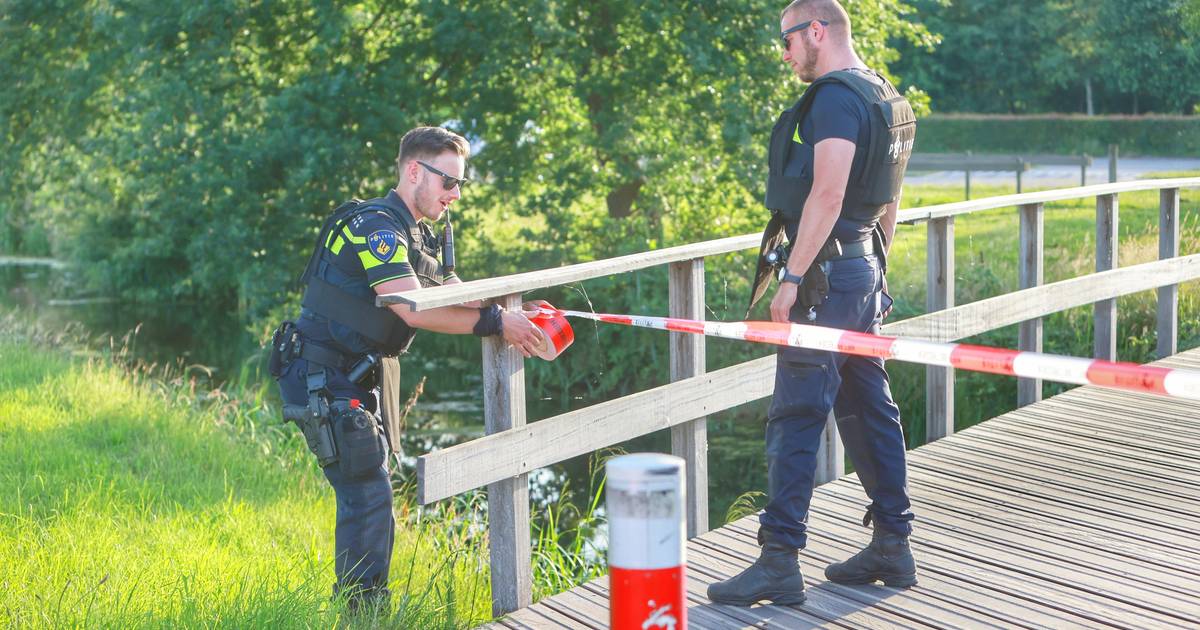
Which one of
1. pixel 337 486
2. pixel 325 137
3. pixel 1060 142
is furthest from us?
pixel 1060 142

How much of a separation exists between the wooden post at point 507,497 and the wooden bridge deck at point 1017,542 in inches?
3.8

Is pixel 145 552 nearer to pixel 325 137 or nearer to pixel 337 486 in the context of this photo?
pixel 337 486

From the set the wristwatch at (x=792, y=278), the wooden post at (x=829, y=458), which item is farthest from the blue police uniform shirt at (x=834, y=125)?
the wooden post at (x=829, y=458)

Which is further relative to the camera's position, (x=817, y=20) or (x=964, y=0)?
(x=964, y=0)

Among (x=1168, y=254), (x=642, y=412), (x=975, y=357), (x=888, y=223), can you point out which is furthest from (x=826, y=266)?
(x=1168, y=254)

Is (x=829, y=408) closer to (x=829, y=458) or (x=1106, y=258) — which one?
(x=829, y=458)

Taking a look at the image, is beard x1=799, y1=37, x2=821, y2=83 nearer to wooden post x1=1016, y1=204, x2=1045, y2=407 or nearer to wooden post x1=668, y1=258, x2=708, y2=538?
wooden post x1=668, y1=258, x2=708, y2=538

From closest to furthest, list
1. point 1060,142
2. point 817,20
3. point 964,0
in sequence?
point 817,20
point 1060,142
point 964,0

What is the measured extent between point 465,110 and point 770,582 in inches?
435

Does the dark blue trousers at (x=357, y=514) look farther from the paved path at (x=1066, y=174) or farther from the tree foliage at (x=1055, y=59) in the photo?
the tree foliage at (x=1055, y=59)

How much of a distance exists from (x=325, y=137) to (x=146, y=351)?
456 cm

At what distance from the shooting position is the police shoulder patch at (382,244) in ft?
13.2

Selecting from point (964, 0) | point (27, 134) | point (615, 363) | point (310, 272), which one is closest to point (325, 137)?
point (615, 363)

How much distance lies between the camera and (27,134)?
54.0ft
